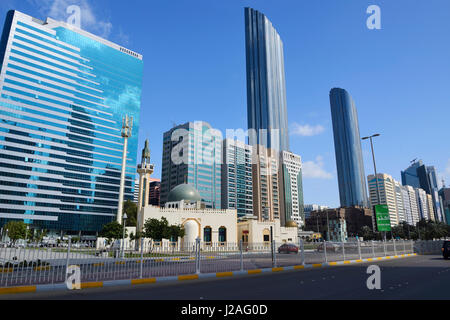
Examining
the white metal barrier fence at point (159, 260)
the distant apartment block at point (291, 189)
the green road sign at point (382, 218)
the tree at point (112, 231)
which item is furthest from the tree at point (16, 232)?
the distant apartment block at point (291, 189)

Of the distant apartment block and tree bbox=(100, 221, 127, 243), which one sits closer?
tree bbox=(100, 221, 127, 243)

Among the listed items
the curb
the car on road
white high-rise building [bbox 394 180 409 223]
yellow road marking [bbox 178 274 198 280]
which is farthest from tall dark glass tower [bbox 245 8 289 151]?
yellow road marking [bbox 178 274 198 280]

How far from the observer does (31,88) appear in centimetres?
9175

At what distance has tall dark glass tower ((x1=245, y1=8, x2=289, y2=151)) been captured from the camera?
6973 inches

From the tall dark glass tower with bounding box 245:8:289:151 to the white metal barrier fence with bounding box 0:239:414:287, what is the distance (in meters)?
153

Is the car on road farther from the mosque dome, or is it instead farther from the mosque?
the mosque dome

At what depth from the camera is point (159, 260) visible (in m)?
17.3

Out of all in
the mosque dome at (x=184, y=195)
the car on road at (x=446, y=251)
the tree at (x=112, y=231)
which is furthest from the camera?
the mosque dome at (x=184, y=195)

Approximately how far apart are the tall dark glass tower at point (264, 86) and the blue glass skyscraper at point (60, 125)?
84671mm

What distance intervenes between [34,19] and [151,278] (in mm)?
121495

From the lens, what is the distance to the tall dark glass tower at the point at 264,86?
177125mm

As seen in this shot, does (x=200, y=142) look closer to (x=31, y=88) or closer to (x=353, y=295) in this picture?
(x=31, y=88)

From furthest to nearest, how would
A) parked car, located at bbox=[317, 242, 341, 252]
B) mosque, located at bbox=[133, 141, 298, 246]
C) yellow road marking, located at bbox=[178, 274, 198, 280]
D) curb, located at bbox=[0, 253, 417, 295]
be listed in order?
mosque, located at bbox=[133, 141, 298, 246]
parked car, located at bbox=[317, 242, 341, 252]
yellow road marking, located at bbox=[178, 274, 198, 280]
curb, located at bbox=[0, 253, 417, 295]

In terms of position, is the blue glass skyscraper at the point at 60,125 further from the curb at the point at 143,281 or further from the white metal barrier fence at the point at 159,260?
the curb at the point at 143,281
